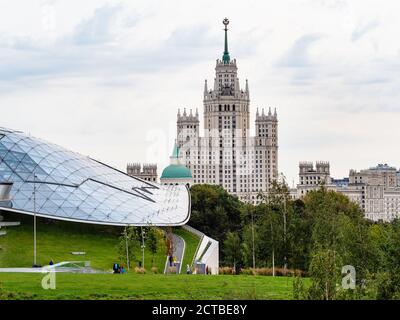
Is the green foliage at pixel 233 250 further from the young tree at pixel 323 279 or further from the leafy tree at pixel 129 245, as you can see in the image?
the young tree at pixel 323 279

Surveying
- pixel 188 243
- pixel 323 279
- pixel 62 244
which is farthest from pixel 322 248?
pixel 188 243

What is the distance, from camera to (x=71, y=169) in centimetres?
8144

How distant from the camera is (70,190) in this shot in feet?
256

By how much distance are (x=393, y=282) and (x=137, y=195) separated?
161ft

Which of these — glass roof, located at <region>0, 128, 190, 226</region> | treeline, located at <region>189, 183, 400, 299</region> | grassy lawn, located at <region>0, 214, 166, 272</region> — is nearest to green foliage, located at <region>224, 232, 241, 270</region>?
treeline, located at <region>189, 183, 400, 299</region>

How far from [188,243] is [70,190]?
906 centimetres

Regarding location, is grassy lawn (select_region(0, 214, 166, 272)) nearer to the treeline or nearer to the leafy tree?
the leafy tree

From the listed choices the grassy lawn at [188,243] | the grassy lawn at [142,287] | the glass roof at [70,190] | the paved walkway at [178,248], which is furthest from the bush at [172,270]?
the grassy lawn at [142,287]

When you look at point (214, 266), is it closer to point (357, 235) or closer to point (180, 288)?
point (357, 235)

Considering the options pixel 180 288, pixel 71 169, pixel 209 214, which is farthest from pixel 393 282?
pixel 209 214

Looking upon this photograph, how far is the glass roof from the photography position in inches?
2950

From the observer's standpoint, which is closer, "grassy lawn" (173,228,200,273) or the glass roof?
"grassy lawn" (173,228,200,273)

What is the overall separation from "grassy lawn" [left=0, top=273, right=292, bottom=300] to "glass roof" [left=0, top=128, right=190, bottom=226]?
1186 inches

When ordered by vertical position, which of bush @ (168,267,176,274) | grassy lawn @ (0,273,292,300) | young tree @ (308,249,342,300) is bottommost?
bush @ (168,267,176,274)
